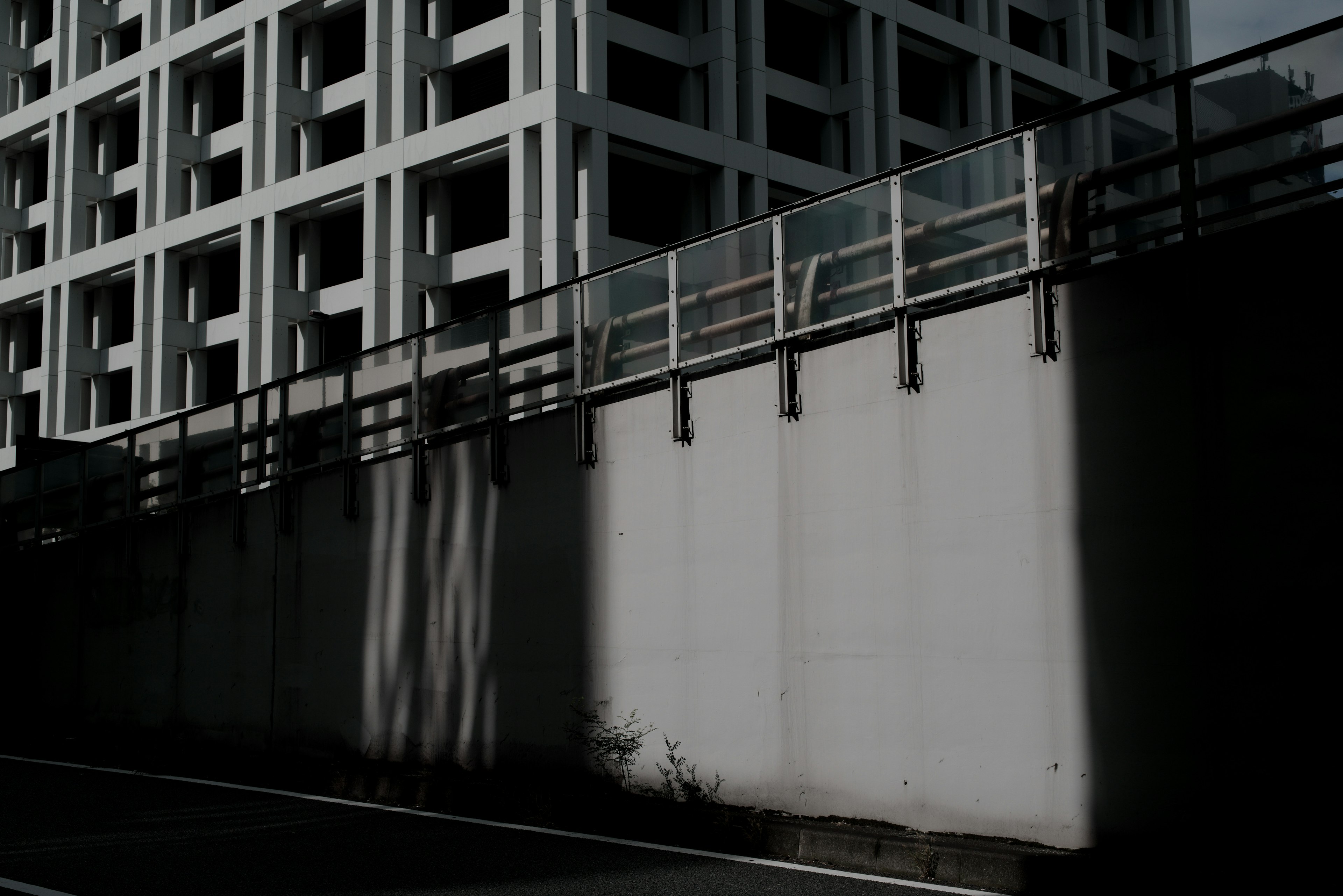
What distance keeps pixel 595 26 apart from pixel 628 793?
24.4 meters

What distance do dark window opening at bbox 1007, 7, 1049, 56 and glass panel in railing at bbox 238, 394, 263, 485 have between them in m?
32.9

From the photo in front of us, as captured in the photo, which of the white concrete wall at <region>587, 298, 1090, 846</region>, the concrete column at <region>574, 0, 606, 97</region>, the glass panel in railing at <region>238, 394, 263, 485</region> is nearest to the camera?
the white concrete wall at <region>587, 298, 1090, 846</region>

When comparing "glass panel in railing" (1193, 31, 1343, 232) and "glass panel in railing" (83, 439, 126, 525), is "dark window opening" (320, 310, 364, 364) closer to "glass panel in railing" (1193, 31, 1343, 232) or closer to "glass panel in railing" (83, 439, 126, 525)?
"glass panel in railing" (83, 439, 126, 525)

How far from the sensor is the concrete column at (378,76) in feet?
114

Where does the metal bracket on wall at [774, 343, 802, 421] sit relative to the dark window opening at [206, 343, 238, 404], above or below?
below

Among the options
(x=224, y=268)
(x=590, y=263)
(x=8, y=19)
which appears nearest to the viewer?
(x=590, y=263)

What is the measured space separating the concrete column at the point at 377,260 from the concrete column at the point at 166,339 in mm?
9436

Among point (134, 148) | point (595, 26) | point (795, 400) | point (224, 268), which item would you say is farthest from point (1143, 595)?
point (134, 148)

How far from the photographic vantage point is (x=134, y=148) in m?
44.9

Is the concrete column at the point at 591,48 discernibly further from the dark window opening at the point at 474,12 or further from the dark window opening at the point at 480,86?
the dark window opening at the point at 474,12

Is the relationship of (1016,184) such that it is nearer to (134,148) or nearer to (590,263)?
(590,263)

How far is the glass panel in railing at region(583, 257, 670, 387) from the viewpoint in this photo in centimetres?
1210

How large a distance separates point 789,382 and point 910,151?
102 ft

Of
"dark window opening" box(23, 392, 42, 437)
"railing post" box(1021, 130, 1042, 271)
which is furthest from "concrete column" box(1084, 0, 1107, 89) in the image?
"dark window opening" box(23, 392, 42, 437)
